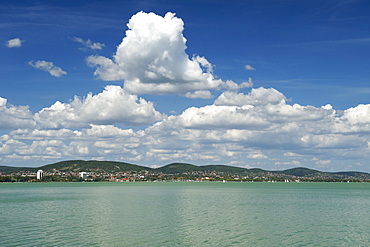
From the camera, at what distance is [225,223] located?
2603 inches

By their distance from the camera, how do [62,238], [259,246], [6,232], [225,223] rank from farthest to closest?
[225,223], [6,232], [62,238], [259,246]

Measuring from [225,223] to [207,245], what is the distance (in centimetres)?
1939

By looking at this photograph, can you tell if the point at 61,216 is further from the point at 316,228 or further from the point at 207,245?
the point at 316,228

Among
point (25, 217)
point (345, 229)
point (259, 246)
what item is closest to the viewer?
point (259, 246)

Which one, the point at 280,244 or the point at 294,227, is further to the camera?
the point at 294,227

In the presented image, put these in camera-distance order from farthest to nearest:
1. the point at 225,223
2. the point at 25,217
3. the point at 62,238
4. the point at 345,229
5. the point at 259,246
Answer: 1. the point at 25,217
2. the point at 225,223
3. the point at 345,229
4. the point at 62,238
5. the point at 259,246

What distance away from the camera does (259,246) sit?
1852 inches

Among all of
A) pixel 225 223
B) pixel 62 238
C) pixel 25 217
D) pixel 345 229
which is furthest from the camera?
pixel 25 217

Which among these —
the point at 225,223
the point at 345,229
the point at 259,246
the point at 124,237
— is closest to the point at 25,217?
the point at 124,237

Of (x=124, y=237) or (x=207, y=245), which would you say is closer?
(x=207, y=245)

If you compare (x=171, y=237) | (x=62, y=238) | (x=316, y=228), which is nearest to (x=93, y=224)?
(x=62, y=238)

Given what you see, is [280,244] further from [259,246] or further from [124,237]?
[124,237]

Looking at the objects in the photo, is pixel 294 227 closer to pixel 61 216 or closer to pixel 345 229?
pixel 345 229

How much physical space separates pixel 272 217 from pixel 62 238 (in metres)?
40.2
